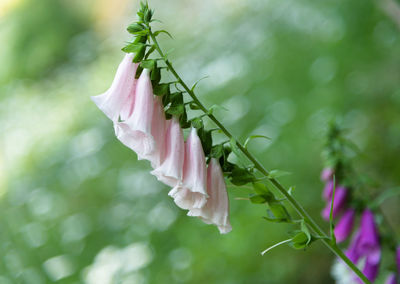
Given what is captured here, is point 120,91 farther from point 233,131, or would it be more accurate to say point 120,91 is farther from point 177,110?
point 233,131

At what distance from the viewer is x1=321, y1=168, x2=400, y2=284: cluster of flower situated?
0.63 m

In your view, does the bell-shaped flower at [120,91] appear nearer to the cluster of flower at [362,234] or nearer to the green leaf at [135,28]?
the green leaf at [135,28]

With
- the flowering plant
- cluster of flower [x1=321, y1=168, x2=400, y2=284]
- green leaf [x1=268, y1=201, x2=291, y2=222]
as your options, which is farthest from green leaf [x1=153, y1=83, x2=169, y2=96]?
cluster of flower [x1=321, y1=168, x2=400, y2=284]

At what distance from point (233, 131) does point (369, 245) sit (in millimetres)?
1056

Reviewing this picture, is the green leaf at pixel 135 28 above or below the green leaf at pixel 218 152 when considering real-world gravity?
above

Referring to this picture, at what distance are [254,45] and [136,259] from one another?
4.43 ft

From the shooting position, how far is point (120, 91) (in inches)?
16.6

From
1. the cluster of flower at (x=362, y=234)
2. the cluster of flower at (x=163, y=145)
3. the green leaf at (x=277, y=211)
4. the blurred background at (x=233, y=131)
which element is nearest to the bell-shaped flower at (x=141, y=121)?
the cluster of flower at (x=163, y=145)

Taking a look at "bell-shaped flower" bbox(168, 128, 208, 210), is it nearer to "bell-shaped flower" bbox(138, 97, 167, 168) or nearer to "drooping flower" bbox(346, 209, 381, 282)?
"bell-shaped flower" bbox(138, 97, 167, 168)

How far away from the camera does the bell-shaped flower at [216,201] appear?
43 centimetres

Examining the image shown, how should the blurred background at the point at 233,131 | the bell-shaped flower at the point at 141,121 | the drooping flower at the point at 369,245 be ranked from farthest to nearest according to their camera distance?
the blurred background at the point at 233,131, the drooping flower at the point at 369,245, the bell-shaped flower at the point at 141,121

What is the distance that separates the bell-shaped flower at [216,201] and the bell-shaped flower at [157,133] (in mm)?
49

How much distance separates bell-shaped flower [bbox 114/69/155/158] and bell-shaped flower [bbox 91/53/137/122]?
1 cm

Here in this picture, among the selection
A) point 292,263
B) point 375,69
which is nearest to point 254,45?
point 375,69
